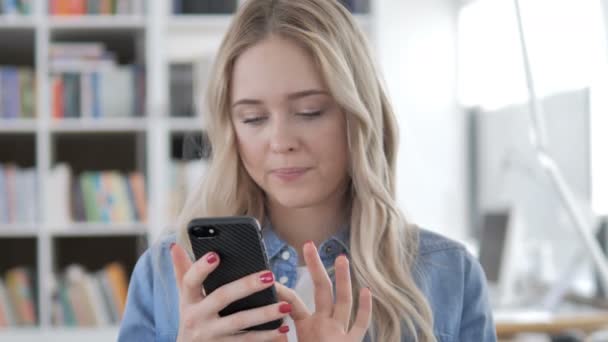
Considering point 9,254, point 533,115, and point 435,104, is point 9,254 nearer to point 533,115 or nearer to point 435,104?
point 435,104

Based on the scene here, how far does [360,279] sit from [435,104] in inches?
112

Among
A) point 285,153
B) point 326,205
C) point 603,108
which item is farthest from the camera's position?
point 603,108

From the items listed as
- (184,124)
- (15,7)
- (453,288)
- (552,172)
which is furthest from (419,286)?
(15,7)

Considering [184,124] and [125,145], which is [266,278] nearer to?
[184,124]

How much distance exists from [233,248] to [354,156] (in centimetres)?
31

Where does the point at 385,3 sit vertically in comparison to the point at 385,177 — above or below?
above

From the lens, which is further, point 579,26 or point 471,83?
point 471,83

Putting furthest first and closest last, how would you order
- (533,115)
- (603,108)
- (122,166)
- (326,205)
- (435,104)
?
(435,104) < (122,166) < (603,108) < (533,115) < (326,205)

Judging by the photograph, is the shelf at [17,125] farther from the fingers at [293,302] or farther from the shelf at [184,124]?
the fingers at [293,302]

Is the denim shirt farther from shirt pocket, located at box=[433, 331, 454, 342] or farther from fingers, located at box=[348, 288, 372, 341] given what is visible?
fingers, located at box=[348, 288, 372, 341]

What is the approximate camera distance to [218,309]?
1.01 m

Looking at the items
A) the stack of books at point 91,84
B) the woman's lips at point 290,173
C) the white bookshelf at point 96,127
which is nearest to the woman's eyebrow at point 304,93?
the woman's lips at point 290,173

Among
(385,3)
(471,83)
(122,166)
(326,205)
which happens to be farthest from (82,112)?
A: (326,205)

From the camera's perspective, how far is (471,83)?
4.17 meters
